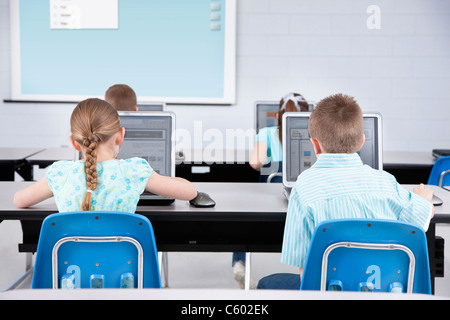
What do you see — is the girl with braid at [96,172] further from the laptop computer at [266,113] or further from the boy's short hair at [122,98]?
the laptop computer at [266,113]

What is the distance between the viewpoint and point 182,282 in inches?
116

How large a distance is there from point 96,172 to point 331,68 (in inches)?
158

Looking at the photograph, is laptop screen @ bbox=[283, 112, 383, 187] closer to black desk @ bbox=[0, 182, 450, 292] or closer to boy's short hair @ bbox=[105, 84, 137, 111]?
black desk @ bbox=[0, 182, 450, 292]

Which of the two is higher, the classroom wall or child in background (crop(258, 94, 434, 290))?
the classroom wall

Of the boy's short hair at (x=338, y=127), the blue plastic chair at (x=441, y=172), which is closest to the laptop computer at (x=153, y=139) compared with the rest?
the boy's short hair at (x=338, y=127)

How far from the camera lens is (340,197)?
4.58 feet

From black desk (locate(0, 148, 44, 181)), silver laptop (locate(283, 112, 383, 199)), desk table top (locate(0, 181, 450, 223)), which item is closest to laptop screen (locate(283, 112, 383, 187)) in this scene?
silver laptop (locate(283, 112, 383, 199))

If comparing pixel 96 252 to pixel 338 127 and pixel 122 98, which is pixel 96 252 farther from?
pixel 122 98

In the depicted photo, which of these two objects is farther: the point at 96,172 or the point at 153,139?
the point at 153,139

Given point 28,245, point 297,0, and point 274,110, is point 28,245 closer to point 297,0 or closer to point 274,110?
point 274,110

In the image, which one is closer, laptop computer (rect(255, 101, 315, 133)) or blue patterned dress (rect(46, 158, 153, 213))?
blue patterned dress (rect(46, 158, 153, 213))

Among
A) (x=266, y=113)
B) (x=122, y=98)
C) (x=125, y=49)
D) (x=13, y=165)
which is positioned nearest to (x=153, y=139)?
(x=122, y=98)

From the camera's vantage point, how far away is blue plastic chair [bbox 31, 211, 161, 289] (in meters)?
1.27

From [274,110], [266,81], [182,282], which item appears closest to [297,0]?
[266,81]
